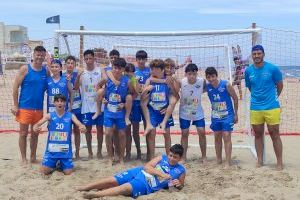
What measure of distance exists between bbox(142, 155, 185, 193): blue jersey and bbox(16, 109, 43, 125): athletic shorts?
223cm

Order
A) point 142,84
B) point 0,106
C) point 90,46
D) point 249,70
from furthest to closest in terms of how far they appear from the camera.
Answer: point 0,106
point 90,46
point 142,84
point 249,70

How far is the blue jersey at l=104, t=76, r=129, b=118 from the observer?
277 inches

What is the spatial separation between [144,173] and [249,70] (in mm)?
2419

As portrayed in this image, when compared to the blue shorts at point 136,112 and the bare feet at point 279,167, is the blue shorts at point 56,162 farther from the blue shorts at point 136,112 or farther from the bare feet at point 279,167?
the bare feet at point 279,167

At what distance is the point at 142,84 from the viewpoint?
7340mm

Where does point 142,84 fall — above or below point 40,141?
above

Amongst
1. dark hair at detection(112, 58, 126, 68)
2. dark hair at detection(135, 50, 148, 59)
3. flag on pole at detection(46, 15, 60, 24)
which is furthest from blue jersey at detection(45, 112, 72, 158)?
flag on pole at detection(46, 15, 60, 24)

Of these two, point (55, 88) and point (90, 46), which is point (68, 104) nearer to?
point (55, 88)

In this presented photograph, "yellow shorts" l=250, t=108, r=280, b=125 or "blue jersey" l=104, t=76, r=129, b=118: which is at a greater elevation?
"blue jersey" l=104, t=76, r=129, b=118

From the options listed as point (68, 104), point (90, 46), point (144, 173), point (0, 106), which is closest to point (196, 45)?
point (90, 46)

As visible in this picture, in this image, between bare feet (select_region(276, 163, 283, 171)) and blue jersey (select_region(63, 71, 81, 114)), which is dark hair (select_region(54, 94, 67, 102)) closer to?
blue jersey (select_region(63, 71, 81, 114))

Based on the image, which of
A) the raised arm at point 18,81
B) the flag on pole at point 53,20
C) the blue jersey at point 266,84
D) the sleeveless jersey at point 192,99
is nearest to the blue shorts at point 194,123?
the sleeveless jersey at point 192,99

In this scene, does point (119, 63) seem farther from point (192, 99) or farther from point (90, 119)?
point (192, 99)

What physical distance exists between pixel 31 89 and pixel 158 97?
198 centimetres
